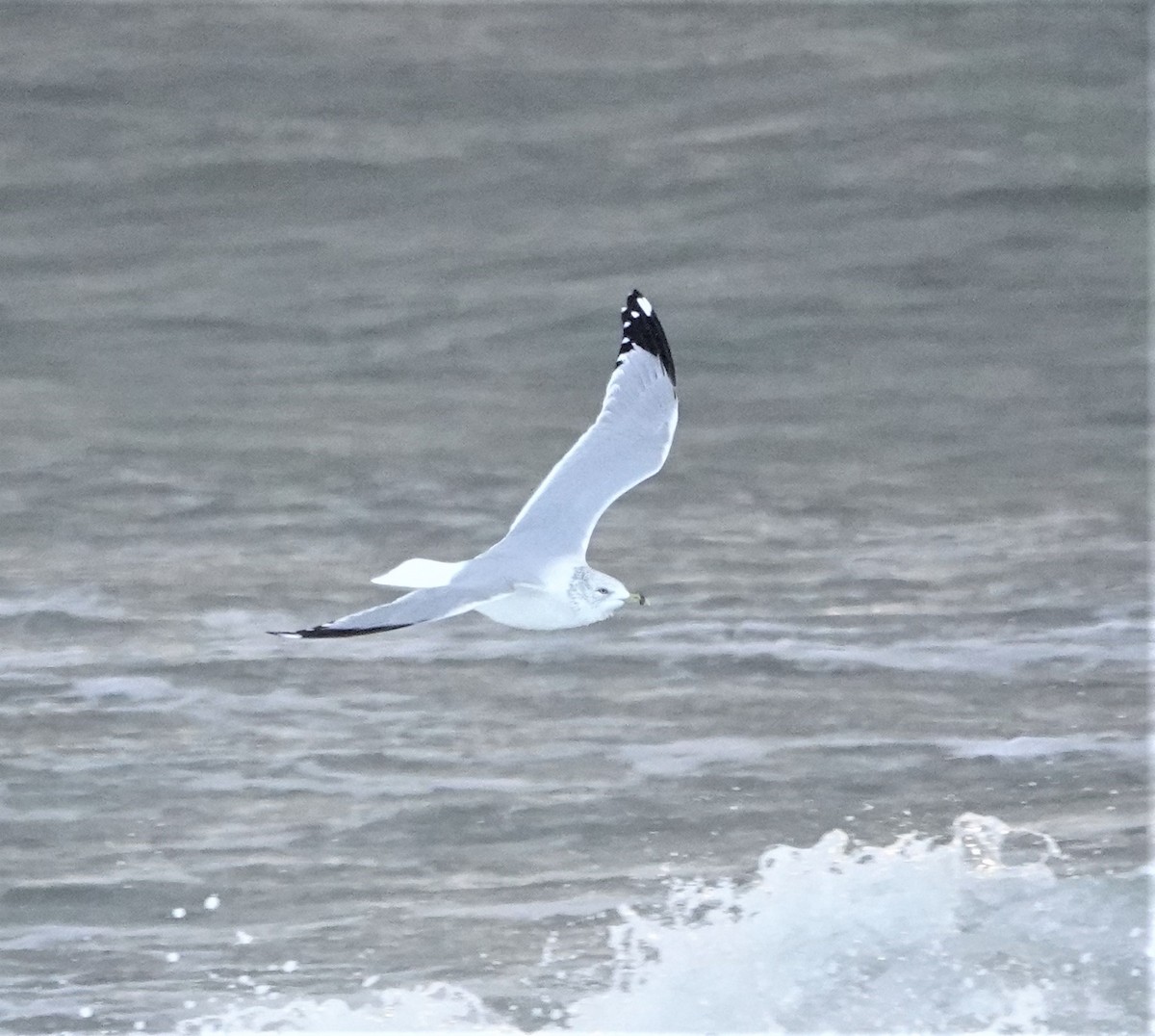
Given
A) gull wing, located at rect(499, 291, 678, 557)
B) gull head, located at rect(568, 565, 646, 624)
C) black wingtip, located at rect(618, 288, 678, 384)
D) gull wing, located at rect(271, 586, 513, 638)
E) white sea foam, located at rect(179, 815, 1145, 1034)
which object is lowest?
white sea foam, located at rect(179, 815, 1145, 1034)

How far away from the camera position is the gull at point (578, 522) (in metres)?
2.84

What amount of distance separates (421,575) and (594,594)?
33 cm

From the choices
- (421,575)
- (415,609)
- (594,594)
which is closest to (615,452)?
(594,594)

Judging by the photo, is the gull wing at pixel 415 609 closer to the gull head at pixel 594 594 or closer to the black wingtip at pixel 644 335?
the gull head at pixel 594 594

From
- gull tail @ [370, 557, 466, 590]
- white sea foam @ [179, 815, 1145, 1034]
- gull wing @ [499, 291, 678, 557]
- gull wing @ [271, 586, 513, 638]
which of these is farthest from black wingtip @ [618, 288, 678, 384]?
white sea foam @ [179, 815, 1145, 1034]

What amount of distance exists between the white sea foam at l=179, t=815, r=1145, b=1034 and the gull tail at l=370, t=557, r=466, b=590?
0.74 metres

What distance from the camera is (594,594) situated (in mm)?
3029

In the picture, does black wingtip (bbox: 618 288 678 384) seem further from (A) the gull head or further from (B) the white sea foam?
(B) the white sea foam

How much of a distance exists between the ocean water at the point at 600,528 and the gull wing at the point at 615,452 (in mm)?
650

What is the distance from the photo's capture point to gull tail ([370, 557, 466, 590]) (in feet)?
9.04

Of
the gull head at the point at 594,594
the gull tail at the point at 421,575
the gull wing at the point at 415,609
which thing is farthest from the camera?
the gull head at the point at 594,594

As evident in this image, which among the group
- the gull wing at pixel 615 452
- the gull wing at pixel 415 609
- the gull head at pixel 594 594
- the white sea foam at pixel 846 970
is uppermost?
the gull wing at pixel 615 452

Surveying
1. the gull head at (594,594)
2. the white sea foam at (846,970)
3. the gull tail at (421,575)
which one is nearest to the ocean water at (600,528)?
the white sea foam at (846,970)

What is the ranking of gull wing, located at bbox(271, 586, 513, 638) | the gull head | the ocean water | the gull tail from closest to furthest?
gull wing, located at bbox(271, 586, 513, 638) < the gull tail < the gull head < the ocean water
